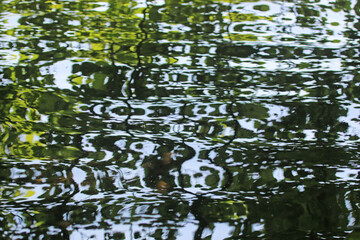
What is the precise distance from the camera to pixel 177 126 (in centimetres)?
151

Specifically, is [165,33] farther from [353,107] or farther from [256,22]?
[353,107]

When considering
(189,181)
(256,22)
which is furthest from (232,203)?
(256,22)

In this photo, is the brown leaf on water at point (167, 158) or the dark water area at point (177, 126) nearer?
the dark water area at point (177, 126)

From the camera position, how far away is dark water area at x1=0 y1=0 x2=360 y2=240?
1121mm

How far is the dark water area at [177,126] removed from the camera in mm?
1121

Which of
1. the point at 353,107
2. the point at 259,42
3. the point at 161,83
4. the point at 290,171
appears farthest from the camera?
the point at 259,42

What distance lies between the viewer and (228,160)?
52.9 inches

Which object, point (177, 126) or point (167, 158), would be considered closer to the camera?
point (167, 158)

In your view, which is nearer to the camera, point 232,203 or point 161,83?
point 232,203

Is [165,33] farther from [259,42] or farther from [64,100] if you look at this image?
[64,100]

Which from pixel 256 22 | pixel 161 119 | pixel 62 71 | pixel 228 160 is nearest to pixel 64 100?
pixel 62 71

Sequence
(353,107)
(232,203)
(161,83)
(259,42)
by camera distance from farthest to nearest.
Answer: (259,42)
(161,83)
(353,107)
(232,203)

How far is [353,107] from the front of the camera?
5.42 feet

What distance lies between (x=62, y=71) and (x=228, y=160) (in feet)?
2.95
